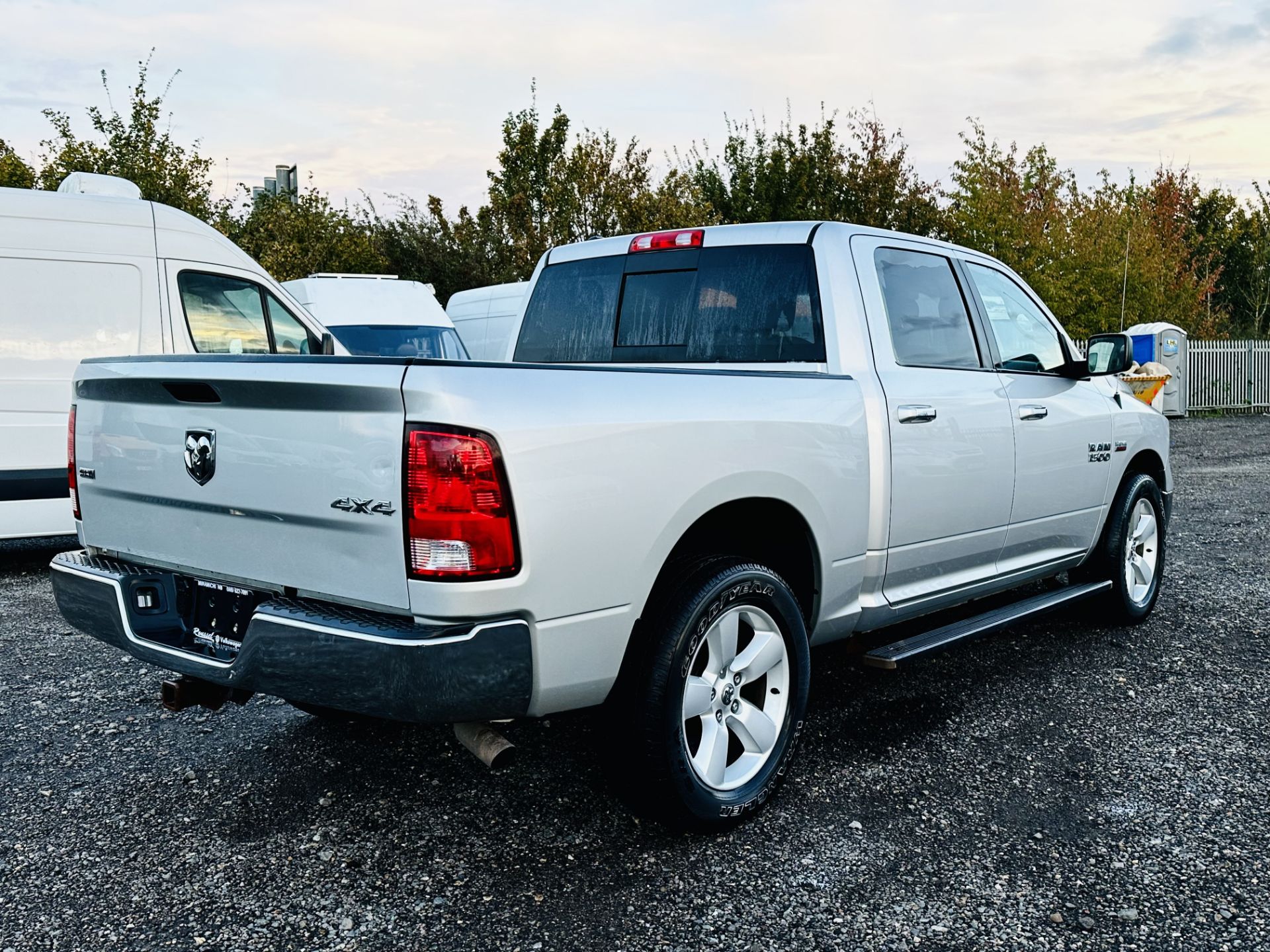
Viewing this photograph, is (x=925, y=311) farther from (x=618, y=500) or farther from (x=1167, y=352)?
(x=1167, y=352)

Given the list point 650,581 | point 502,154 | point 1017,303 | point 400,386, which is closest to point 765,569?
point 650,581

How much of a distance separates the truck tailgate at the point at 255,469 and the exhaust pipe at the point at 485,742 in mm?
492

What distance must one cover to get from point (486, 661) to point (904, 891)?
1.31 meters

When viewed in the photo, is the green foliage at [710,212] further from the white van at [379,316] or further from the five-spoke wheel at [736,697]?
the five-spoke wheel at [736,697]

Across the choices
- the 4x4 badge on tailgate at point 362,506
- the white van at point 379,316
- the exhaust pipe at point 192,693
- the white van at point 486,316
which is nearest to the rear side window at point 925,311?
the 4x4 badge on tailgate at point 362,506

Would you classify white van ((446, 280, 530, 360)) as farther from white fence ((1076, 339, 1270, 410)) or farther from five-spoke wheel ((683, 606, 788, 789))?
white fence ((1076, 339, 1270, 410))

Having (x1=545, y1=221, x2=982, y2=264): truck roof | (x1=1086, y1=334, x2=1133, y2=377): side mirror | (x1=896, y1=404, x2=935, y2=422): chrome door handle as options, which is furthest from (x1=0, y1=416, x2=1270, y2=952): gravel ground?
(x1=545, y1=221, x2=982, y2=264): truck roof

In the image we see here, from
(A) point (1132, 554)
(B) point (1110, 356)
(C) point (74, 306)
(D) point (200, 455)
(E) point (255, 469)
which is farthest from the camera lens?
(C) point (74, 306)

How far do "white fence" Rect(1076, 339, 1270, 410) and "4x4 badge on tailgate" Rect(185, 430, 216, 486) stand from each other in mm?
22654

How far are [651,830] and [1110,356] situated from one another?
129 inches

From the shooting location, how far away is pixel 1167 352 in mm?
21828

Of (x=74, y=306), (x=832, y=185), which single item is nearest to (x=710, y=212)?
(x=832, y=185)

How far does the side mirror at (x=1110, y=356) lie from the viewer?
5.18 meters

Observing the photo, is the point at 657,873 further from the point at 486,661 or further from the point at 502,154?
the point at 502,154
